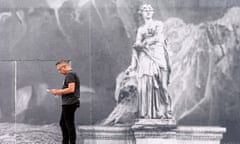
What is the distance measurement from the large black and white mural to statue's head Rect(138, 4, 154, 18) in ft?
0.22

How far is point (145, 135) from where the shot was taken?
31.0ft

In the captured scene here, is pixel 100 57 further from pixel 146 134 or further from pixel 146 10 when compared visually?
pixel 146 134

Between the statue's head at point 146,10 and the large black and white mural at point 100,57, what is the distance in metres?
0.07

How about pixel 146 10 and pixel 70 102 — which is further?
pixel 146 10

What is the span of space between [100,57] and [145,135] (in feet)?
4.79

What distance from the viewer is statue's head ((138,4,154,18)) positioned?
31.4 ft

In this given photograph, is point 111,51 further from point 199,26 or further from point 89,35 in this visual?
point 199,26

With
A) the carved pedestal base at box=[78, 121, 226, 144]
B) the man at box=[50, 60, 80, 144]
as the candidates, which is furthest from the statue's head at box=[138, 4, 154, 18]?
the man at box=[50, 60, 80, 144]

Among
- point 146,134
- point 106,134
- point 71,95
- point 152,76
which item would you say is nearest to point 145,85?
point 152,76

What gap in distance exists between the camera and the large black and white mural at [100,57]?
9.54 metres

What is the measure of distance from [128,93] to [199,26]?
160 centimetres

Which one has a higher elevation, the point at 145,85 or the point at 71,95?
the point at 145,85

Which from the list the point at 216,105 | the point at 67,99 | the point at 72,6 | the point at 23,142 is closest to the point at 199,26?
the point at 216,105

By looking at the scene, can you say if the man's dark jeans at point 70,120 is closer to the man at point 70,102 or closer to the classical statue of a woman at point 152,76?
the man at point 70,102
